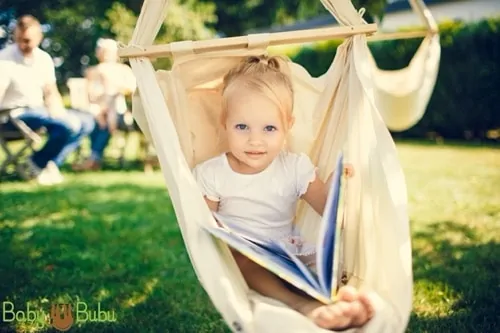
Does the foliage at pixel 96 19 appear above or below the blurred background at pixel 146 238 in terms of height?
above

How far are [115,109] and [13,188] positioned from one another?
1.61 m

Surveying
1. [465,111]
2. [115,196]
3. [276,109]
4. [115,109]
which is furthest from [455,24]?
[276,109]

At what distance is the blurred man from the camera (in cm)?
357

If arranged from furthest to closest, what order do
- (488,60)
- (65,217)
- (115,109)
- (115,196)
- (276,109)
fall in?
(488,60)
(115,109)
(115,196)
(65,217)
(276,109)

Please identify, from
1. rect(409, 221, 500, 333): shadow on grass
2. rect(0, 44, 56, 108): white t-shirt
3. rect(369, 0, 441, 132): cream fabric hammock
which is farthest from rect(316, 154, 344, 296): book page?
rect(0, 44, 56, 108): white t-shirt

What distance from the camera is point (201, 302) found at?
7.88 feet

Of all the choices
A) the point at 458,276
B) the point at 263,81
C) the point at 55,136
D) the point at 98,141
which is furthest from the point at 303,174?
the point at 98,141

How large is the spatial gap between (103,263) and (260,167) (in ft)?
3.92

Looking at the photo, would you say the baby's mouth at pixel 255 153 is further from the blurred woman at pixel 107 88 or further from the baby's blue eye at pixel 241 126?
the blurred woman at pixel 107 88

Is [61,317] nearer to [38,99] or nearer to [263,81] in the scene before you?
[263,81]

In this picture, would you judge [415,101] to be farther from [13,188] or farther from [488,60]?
[488,60]

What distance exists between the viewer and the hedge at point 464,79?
8531mm

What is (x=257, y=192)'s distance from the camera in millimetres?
2141

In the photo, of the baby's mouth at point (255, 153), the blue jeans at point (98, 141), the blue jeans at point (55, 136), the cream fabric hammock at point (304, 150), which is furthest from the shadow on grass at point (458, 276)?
the blue jeans at point (98, 141)
